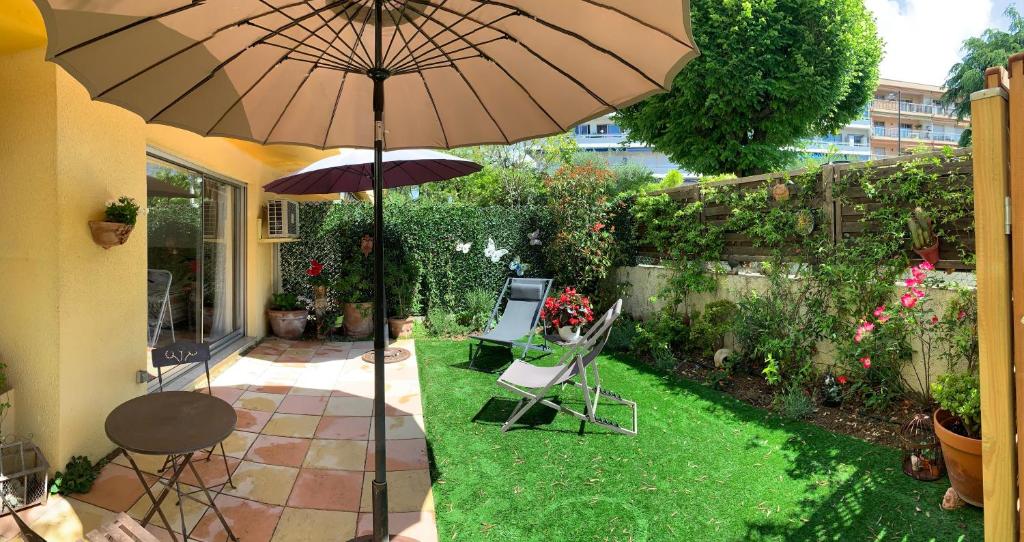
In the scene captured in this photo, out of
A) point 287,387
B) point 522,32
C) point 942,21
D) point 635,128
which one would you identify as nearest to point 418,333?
point 287,387

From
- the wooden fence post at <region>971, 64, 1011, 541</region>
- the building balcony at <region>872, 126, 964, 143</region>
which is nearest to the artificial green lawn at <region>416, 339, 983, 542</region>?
the wooden fence post at <region>971, 64, 1011, 541</region>

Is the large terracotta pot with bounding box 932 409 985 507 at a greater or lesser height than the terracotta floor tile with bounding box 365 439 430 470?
greater

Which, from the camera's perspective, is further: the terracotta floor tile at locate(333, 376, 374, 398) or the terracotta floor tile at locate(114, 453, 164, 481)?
the terracotta floor tile at locate(333, 376, 374, 398)

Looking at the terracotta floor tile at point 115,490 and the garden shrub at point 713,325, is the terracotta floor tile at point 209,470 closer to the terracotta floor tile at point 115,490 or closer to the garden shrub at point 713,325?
the terracotta floor tile at point 115,490

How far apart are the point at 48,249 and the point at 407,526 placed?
9.15 ft

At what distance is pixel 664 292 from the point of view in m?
6.60

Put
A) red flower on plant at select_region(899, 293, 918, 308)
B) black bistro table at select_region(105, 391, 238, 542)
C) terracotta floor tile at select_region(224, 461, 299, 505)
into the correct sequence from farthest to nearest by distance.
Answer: red flower on plant at select_region(899, 293, 918, 308) < terracotta floor tile at select_region(224, 461, 299, 505) < black bistro table at select_region(105, 391, 238, 542)

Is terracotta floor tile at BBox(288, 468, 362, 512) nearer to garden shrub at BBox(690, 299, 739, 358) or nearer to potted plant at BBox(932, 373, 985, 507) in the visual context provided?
potted plant at BBox(932, 373, 985, 507)

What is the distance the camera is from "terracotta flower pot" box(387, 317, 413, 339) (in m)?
7.94

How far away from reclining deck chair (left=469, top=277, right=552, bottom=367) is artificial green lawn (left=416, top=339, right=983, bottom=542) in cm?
158

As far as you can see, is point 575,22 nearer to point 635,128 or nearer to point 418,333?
point 418,333

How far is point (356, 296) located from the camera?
8.03 metres

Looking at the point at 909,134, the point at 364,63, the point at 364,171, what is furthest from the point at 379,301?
the point at 909,134

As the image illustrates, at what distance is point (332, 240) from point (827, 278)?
734 centimetres
